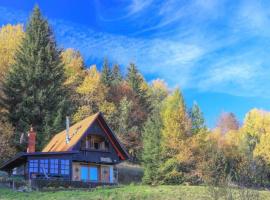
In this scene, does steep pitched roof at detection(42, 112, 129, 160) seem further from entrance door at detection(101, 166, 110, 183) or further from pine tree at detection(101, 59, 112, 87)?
pine tree at detection(101, 59, 112, 87)

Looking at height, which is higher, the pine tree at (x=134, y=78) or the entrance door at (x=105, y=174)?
the pine tree at (x=134, y=78)

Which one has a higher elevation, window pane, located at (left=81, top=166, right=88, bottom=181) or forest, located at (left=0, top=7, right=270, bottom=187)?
forest, located at (left=0, top=7, right=270, bottom=187)

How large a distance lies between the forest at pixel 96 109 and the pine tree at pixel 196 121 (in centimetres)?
10

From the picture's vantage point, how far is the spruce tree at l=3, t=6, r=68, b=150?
45531mm

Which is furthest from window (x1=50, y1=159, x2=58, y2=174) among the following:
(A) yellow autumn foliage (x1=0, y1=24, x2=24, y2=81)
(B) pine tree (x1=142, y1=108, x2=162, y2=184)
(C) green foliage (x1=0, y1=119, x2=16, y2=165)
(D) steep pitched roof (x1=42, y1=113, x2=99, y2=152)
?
(A) yellow autumn foliage (x1=0, y1=24, x2=24, y2=81)

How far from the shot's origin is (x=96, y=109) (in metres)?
58.3

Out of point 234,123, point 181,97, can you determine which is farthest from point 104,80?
point 234,123

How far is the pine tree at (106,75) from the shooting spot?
66250 mm

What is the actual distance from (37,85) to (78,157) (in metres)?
16.7

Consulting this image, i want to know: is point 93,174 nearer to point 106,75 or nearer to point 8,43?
point 8,43

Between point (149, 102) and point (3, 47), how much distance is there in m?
25.1

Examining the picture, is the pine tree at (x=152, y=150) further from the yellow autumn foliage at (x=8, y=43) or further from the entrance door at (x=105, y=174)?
the yellow autumn foliage at (x=8, y=43)

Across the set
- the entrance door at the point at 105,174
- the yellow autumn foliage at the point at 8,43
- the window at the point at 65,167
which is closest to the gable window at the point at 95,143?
the entrance door at the point at 105,174

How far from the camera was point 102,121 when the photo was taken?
1453 inches
